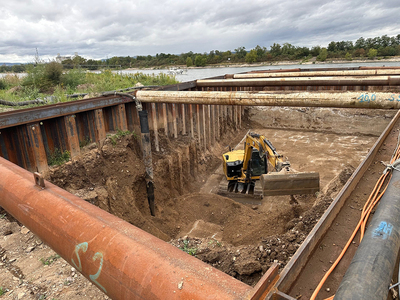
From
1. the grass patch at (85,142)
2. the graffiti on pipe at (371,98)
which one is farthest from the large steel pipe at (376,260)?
the grass patch at (85,142)

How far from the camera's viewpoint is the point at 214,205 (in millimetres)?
10602

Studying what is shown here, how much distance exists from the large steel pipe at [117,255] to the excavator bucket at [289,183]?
17.7 ft

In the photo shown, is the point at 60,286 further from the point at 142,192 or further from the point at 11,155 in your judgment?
the point at 142,192

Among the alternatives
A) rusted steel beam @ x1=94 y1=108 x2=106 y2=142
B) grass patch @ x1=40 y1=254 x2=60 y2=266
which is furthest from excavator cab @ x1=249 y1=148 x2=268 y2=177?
grass patch @ x1=40 y1=254 x2=60 y2=266

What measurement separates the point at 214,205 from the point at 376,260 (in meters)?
9.22

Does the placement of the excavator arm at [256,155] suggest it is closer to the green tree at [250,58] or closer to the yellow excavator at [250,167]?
the yellow excavator at [250,167]

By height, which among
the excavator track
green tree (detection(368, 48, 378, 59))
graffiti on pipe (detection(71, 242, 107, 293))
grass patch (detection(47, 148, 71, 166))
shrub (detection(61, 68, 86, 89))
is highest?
green tree (detection(368, 48, 378, 59))

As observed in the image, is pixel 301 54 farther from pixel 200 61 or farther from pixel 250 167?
pixel 250 167

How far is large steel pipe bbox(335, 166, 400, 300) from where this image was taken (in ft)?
4.42

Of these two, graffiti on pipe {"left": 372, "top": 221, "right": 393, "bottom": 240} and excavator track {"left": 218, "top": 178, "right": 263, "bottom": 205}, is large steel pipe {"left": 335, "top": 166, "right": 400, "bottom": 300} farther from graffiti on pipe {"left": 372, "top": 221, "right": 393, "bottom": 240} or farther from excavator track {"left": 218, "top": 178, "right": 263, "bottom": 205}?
excavator track {"left": 218, "top": 178, "right": 263, "bottom": 205}

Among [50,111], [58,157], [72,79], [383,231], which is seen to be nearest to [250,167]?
[58,157]

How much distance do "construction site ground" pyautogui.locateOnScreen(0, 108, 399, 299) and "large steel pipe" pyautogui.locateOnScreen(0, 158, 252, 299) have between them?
43.6 inches

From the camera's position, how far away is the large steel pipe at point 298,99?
540cm

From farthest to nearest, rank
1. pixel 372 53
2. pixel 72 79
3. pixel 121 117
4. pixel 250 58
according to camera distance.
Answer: pixel 250 58, pixel 372 53, pixel 72 79, pixel 121 117
